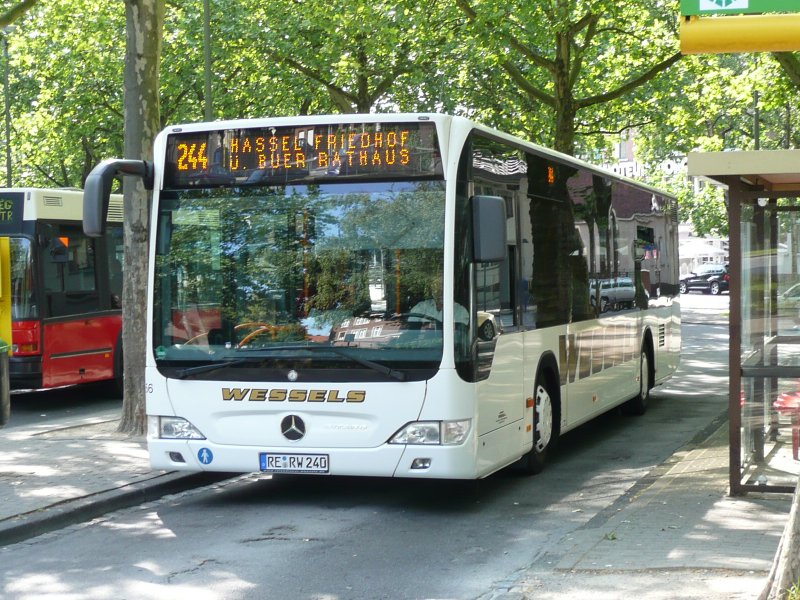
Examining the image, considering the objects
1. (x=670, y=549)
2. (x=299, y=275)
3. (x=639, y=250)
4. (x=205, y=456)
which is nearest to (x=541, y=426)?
(x=299, y=275)

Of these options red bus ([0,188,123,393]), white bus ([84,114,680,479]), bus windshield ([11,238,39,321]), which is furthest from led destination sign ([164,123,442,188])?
bus windshield ([11,238,39,321])

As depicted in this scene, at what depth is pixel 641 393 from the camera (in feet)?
51.8

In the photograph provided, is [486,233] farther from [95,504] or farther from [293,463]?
[95,504]

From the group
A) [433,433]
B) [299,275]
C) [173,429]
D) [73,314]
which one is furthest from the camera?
[73,314]

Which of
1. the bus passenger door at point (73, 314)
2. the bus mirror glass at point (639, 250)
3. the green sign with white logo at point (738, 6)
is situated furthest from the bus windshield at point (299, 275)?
the bus passenger door at point (73, 314)

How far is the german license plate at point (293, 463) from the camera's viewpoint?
8.73m

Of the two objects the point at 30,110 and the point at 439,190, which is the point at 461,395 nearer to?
the point at 439,190

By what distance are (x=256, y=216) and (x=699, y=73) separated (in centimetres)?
2027

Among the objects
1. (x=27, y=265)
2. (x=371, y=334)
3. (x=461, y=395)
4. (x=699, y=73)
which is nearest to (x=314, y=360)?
(x=371, y=334)

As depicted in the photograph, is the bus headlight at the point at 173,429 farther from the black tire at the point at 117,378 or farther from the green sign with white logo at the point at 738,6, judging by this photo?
the black tire at the point at 117,378

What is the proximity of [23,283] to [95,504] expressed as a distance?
7.61 meters

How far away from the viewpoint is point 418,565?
7375 millimetres

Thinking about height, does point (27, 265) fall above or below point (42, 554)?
above

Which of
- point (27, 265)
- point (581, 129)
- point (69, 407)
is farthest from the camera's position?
point (581, 129)
